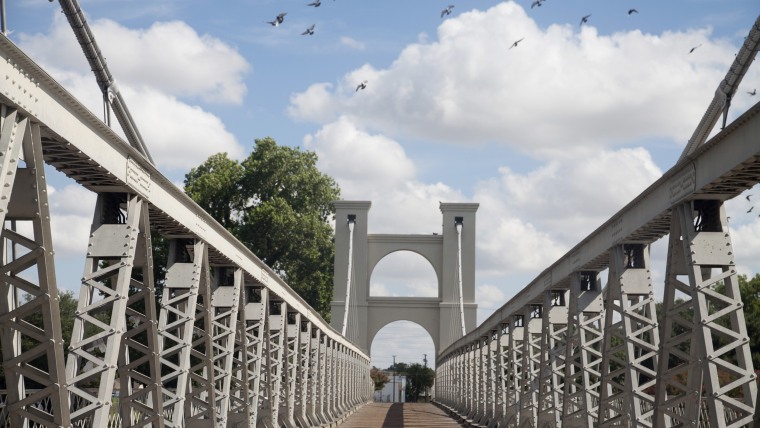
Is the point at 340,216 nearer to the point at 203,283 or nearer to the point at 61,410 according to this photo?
the point at 203,283

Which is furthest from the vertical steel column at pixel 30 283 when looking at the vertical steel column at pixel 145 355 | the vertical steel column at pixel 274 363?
the vertical steel column at pixel 274 363

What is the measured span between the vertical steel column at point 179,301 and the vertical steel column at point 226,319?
251cm

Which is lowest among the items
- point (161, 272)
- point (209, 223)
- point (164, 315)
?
point (164, 315)

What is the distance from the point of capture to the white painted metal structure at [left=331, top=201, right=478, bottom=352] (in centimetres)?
8475

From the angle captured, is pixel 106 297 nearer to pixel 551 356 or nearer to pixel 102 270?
pixel 102 270

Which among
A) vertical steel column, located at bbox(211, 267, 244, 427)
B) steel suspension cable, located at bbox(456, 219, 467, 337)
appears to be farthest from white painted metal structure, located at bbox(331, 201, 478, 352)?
vertical steel column, located at bbox(211, 267, 244, 427)

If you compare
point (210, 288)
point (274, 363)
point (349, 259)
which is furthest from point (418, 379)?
point (210, 288)

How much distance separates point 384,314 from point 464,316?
6.38 metres

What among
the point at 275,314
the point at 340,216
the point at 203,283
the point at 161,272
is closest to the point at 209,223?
the point at 203,283

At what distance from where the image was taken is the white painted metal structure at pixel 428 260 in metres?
84.8

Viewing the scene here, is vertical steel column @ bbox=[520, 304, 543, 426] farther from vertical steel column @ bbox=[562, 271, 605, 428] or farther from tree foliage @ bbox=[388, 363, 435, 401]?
tree foliage @ bbox=[388, 363, 435, 401]

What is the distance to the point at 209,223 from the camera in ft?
69.4

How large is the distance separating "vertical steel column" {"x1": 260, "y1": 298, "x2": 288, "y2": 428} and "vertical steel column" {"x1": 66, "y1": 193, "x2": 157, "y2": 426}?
1290 cm

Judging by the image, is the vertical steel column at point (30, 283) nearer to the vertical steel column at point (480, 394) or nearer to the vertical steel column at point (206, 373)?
the vertical steel column at point (206, 373)
